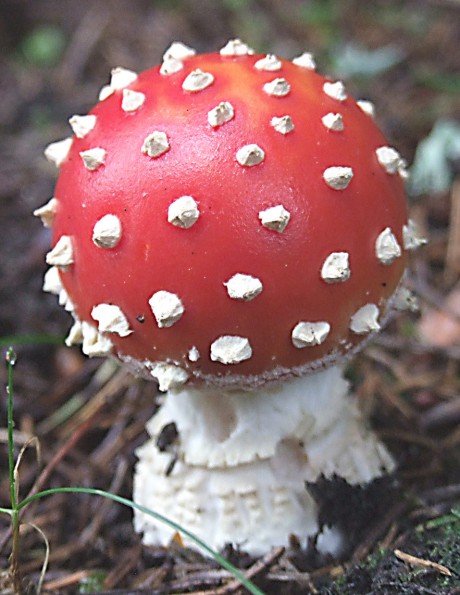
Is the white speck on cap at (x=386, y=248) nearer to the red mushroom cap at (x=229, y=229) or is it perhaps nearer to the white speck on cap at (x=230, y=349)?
the red mushroom cap at (x=229, y=229)

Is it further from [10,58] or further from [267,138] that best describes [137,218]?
[10,58]

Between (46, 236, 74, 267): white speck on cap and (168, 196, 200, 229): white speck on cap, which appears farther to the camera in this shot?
(46, 236, 74, 267): white speck on cap

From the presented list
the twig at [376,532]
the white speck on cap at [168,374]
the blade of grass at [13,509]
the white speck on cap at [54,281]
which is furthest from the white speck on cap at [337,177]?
the twig at [376,532]

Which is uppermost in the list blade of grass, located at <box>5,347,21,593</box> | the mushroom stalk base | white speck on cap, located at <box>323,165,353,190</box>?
white speck on cap, located at <box>323,165,353,190</box>

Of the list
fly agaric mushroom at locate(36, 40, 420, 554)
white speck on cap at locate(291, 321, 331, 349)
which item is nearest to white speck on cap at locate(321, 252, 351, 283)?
fly agaric mushroom at locate(36, 40, 420, 554)

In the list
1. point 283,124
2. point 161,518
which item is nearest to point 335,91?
point 283,124

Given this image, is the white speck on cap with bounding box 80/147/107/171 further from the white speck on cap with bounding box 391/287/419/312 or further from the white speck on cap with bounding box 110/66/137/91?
the white speck on cap with bounding box 391/287/419/312

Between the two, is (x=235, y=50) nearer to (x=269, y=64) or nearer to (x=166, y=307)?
(x=269, y=64)

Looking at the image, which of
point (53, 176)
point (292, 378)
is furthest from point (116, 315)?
point (53, 176)
